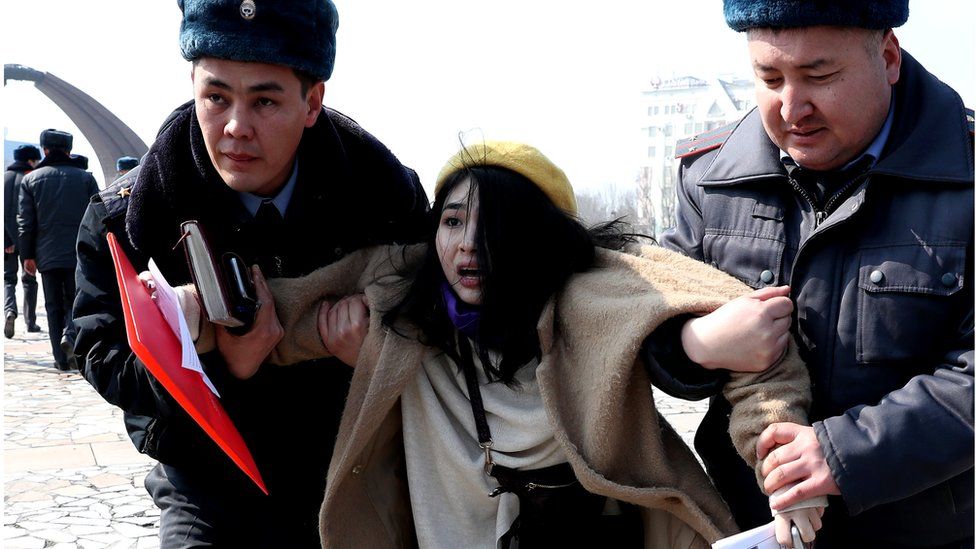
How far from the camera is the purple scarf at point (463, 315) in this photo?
2.44 metres

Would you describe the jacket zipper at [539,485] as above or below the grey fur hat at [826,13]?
below

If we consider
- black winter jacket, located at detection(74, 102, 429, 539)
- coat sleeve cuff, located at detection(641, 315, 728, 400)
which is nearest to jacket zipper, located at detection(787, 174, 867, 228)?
coat sleeve cuff, located at detection(641, 315, 728, 400)

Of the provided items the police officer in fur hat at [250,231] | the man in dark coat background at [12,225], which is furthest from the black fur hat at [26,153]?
the police officer in fur hat at [250,231]

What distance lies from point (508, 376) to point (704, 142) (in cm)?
84

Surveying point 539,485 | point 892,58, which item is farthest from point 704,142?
point 539,485

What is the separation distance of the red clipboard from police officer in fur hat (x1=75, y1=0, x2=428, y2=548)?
0.17 meters

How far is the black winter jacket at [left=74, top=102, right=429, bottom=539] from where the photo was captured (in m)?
2.64

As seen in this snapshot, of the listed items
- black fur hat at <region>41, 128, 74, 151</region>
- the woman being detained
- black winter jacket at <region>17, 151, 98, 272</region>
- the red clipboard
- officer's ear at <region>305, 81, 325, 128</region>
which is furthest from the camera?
black fur hat at <region>41, 128, 74, 151</region>

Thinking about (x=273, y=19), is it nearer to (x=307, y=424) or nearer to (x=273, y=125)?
(x=273, y=125)

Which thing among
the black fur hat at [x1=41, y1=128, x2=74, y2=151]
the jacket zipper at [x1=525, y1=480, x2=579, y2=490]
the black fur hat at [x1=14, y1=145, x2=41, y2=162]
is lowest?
the black fur hat at [x1=14, y1=145, x2=41, y2=162]

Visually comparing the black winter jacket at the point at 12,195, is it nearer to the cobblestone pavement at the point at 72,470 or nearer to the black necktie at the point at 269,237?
the cobblestone pavement at the point at 72,470

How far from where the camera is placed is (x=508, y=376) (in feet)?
8.08

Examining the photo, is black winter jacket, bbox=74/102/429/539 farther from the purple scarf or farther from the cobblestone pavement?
the cobblestone pavement

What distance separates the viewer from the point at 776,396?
2.13 meters
